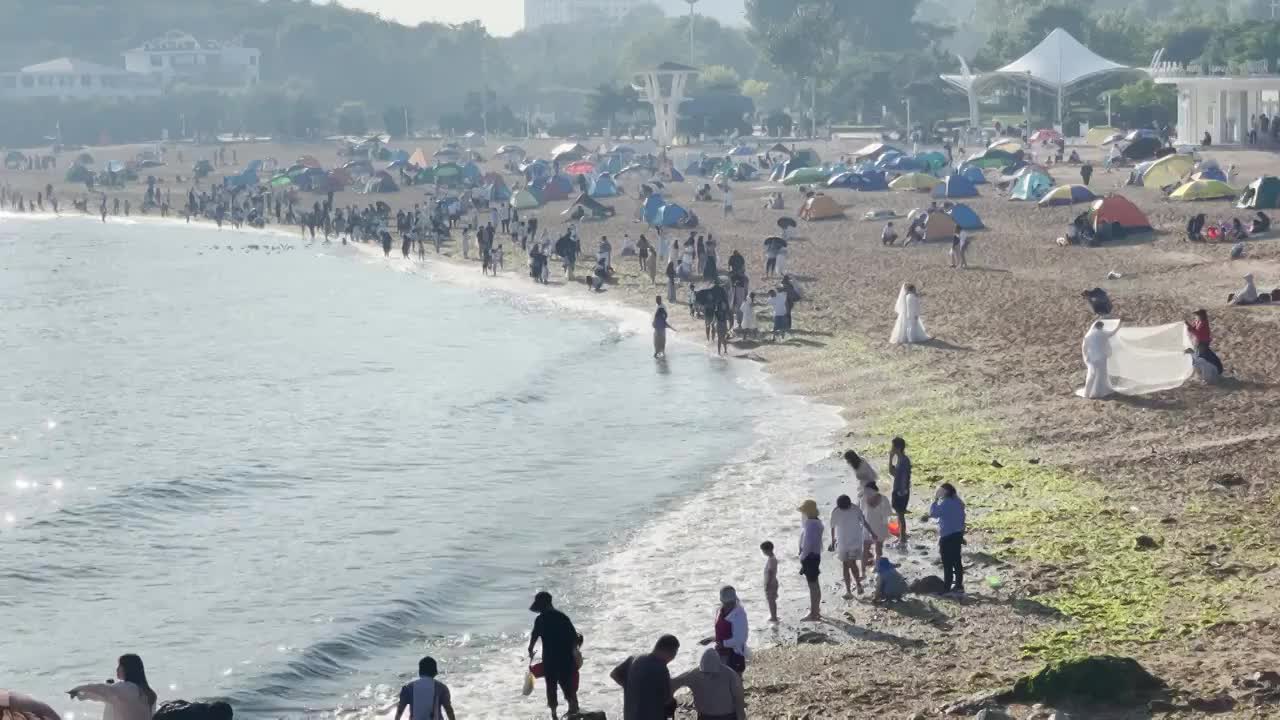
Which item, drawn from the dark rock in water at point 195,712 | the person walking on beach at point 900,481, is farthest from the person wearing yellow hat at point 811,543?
the dark rock in water at point 195,712

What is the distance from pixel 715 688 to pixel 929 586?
6.16m

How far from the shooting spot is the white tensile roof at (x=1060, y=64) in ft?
288

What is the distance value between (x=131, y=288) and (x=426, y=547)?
41301 mm

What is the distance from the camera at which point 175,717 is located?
461 inches

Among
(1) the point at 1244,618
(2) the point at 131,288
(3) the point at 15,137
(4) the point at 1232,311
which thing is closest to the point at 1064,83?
(2) the point at 131,288

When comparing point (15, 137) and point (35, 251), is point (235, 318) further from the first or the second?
point (15, 137)

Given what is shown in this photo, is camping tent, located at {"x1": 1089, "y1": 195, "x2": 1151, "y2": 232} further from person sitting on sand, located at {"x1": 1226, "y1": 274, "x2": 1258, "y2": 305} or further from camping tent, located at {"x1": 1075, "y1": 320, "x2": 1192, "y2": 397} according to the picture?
camping tent, located at {"x1": 1075, "y1": 320, "x2": 1192, "y2": 397}

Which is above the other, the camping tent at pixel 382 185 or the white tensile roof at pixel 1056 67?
the white tensile roof at pixel 1056 67

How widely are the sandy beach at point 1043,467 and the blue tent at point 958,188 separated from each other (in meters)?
13.2

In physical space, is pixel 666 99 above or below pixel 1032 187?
above

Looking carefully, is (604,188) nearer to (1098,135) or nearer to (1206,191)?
(1098,135)

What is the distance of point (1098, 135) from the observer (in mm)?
79438

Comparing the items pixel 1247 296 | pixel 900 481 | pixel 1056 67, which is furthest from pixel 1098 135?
pixel 900 481

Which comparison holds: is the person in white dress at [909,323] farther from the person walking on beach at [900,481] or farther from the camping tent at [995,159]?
the camping tent at [995,159]
